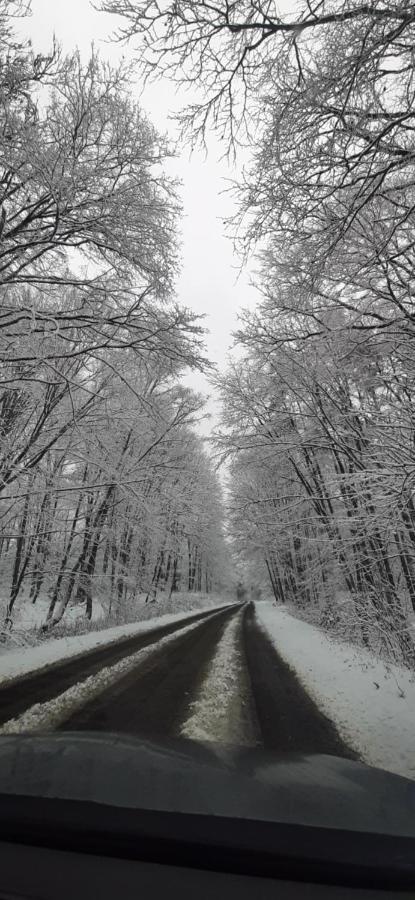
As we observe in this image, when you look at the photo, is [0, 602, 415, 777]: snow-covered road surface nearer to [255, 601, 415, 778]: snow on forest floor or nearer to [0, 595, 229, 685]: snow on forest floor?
[255, 601, 415, 778]: snow on forest floor

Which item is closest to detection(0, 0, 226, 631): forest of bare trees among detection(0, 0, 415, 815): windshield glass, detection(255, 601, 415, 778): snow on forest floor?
detection(0, 0, 415, 815): windshield glass

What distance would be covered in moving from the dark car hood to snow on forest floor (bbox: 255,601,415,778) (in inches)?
82.0

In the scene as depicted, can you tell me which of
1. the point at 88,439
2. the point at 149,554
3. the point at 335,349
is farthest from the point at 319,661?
the point at 149,554

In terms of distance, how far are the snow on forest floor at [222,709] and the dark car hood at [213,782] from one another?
89cm

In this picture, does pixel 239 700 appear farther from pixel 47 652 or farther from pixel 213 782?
pixel 47 652

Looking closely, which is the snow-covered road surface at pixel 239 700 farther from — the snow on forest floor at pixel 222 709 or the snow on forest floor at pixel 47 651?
the snow on forest floor at pixel 47 651

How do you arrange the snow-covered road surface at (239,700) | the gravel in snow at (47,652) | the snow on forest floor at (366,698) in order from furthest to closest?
1. the gravel in snow at (47,652)
2. the snow-covered road surface at (239,700)
3. the snow on forest floor at (366,698)

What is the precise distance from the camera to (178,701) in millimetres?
4832

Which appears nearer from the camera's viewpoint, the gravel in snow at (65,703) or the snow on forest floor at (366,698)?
the snow on forest floor at (366,698)

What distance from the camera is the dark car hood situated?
1366 millimetres

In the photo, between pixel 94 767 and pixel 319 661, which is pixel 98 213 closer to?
pixel 94 767

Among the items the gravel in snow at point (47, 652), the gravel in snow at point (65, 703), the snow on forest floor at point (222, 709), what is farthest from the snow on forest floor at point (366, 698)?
the gravel in snow at point (47, 652)

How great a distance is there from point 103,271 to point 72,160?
1.46 metres

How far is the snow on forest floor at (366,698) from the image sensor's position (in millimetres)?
3604
